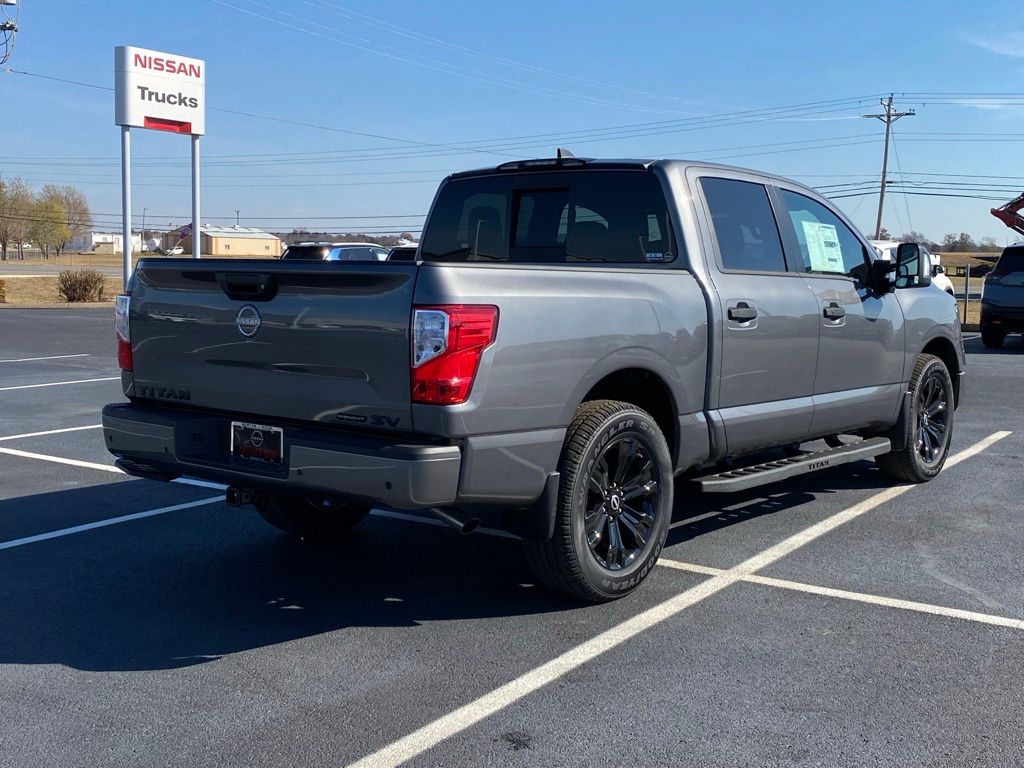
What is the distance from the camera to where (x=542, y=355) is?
14.3 ft

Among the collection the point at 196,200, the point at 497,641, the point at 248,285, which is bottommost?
the point at 497,641

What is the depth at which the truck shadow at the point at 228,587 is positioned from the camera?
173 inches

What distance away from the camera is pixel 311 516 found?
5.84m

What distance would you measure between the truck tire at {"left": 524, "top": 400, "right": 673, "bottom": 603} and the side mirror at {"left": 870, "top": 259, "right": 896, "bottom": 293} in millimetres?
2370

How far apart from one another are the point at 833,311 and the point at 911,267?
3.09 feet

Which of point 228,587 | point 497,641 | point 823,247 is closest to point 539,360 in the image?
point 497,641

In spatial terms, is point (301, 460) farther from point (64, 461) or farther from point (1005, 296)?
point (1005, 296)

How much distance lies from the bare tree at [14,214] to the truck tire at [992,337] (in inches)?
4038

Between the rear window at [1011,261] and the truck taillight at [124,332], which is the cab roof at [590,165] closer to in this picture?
→ the truck taillight at [124,332]

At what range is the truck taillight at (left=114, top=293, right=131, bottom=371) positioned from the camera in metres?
5.09

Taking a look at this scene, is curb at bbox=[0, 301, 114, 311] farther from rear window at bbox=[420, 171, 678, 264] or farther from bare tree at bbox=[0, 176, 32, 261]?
bare tree at bbox=[0, 176, 32, 261]

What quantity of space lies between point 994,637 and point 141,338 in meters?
3.97

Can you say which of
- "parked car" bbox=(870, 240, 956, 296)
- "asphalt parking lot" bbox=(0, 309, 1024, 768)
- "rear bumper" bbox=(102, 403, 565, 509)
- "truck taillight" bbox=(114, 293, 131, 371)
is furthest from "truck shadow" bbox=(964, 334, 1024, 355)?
"truck taillight" bbox=(114, 293, 131, 371)

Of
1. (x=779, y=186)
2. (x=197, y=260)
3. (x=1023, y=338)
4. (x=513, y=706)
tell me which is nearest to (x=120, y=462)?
(x=197, y=260)
